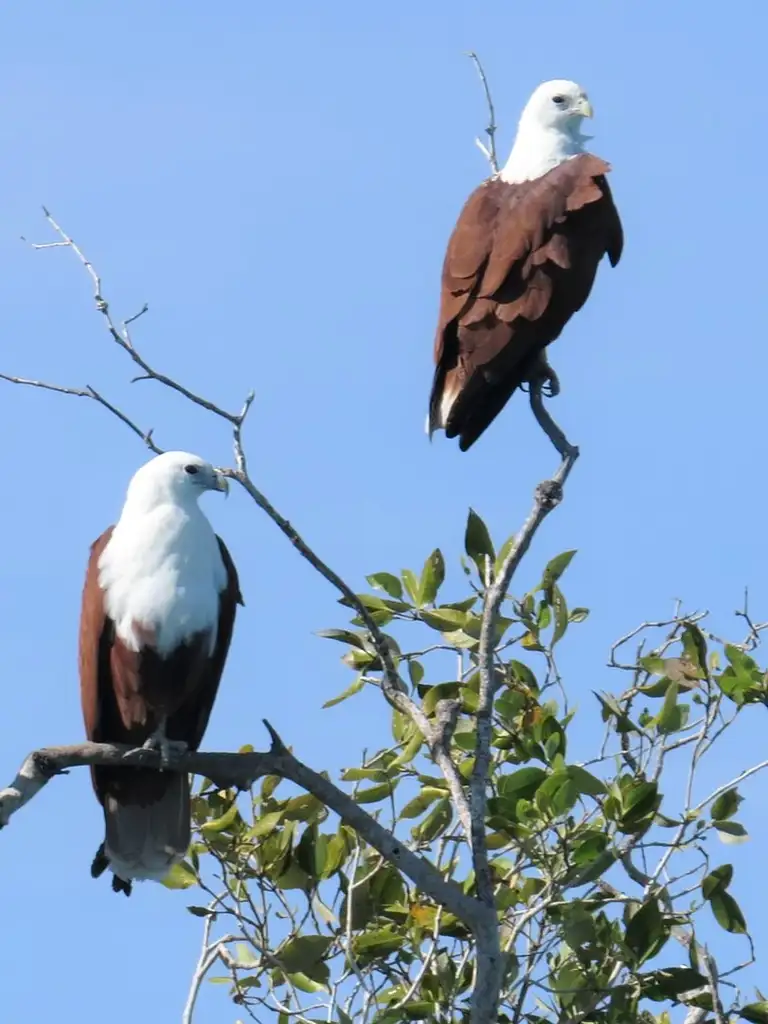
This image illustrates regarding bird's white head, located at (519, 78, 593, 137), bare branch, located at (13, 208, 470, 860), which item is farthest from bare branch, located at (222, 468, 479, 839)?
bird's white head, located at (519, 78, 593, 137)

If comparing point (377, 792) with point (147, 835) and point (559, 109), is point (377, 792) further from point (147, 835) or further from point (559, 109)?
point (559, 109)

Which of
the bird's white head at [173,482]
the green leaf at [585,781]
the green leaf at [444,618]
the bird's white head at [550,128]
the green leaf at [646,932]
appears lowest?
the green leaf at [646,932]

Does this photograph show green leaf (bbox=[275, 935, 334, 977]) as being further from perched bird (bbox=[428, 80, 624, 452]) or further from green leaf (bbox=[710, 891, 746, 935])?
perched bird (bbox=[428, 80, 624, 452])

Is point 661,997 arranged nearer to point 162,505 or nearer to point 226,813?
point 226,813

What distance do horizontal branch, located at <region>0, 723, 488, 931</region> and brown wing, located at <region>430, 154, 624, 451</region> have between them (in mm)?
1561

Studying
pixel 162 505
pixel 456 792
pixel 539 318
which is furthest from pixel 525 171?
pixel 456 792

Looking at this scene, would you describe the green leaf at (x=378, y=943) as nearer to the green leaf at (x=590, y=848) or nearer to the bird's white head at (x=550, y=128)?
the green leaf at (x=590, y=848)

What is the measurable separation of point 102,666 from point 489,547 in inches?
49.6

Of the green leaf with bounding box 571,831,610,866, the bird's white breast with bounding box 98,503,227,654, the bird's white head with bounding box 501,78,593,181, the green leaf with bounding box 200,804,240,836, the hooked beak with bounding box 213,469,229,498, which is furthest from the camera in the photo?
the bird's white head with bounding box 501,78,593,181

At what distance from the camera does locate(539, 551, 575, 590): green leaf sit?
4.67 meters

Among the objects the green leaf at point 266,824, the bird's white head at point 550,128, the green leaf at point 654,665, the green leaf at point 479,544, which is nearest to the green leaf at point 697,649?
the green leaf at point 654,665

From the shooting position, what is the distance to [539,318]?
5418 millimetres

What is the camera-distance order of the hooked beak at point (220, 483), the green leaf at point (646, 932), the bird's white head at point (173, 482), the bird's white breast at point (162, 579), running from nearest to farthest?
the green leaf at point (646, 932), the bird's white breast at point (162, 579), the bird's white head at point (173, 482), the hooked beak at point (220, 483)

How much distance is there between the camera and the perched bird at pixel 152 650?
5043mm
